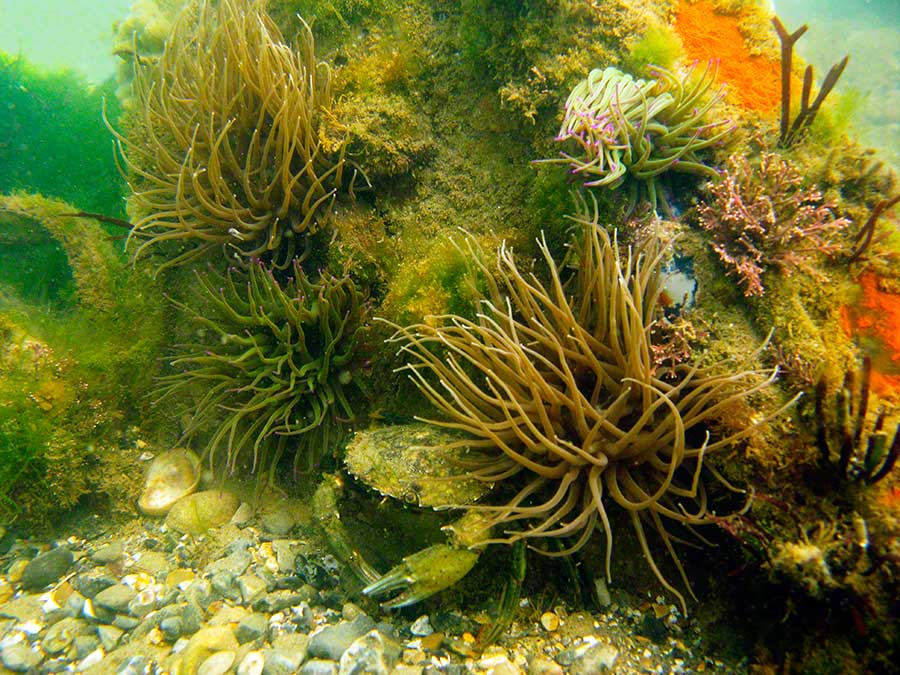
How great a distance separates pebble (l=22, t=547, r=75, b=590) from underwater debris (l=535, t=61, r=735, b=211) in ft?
Result: 17.4

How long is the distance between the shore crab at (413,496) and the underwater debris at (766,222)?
2.17m

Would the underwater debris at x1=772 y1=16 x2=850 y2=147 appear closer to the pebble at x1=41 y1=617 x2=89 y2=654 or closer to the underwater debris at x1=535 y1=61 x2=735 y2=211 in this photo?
the underwater debris at x1=535 y1=61 x2=735 y2=211

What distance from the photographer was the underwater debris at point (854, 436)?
239cm

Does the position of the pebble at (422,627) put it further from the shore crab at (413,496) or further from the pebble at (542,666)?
the pebble at (542,666)

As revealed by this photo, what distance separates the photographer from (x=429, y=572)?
3018 millimetres

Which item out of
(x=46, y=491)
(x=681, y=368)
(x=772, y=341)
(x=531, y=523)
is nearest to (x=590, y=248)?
(x=681, y=368)

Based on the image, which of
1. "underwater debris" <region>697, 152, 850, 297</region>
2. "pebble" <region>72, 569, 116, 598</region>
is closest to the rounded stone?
"pebble" <region>72, 569, 116, 598</region>

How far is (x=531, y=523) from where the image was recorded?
2996mm

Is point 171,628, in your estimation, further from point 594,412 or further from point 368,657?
point 594,412

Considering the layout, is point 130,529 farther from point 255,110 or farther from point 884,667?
point 884,667

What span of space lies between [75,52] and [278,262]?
5013 cm

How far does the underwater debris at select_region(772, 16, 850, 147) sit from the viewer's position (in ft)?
10.6

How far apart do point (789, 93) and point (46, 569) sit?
7.03 meters

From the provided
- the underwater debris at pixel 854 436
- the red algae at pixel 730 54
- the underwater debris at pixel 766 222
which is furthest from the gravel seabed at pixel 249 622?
the red algae at pixel 730 54
